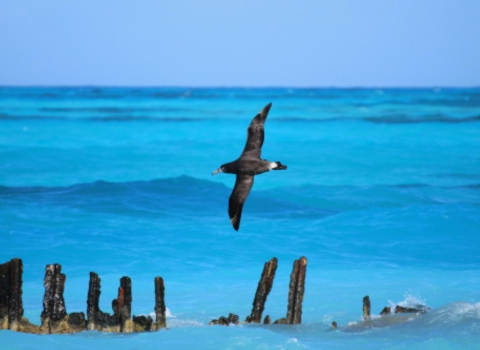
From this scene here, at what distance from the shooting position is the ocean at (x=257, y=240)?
41.5ft

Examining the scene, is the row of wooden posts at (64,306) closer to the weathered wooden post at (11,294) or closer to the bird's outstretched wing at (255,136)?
the weathered wooden post at (11,294)

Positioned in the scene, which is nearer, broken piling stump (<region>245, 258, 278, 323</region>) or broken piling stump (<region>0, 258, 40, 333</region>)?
broken piling stump (<region>0, 258, 40, 333</region>)

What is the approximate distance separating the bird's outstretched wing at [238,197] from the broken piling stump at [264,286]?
4.36 ft

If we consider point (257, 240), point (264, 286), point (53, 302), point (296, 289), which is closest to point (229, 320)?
point (264, 286)

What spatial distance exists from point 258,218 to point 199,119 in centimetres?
5119

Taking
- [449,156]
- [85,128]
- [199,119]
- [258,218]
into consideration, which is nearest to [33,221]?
[258,218]

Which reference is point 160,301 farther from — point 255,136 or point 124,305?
point 255,136

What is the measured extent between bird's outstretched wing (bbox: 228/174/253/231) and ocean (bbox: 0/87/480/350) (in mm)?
1577

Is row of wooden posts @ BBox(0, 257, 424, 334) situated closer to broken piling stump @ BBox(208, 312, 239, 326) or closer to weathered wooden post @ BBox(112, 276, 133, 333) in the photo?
weathered wooden post @ BBox(112, 276, 133, 333)

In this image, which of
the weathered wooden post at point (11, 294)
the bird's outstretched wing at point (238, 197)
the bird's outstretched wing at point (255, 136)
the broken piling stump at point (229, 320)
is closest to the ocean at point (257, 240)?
the broken piling stump at point (229, 320)

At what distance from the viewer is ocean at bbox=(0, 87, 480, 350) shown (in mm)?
12664

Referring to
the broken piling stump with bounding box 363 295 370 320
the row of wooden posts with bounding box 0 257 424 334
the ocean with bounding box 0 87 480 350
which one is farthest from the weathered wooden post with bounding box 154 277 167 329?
the broken piling stump with bounding box 363 295 370 320

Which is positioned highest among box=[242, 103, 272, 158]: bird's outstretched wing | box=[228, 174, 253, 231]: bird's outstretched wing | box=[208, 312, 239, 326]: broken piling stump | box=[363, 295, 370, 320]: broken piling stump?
box=[242, 103, 272, 158]: bird's outstretched wing

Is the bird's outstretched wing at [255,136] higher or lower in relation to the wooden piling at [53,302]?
higher
